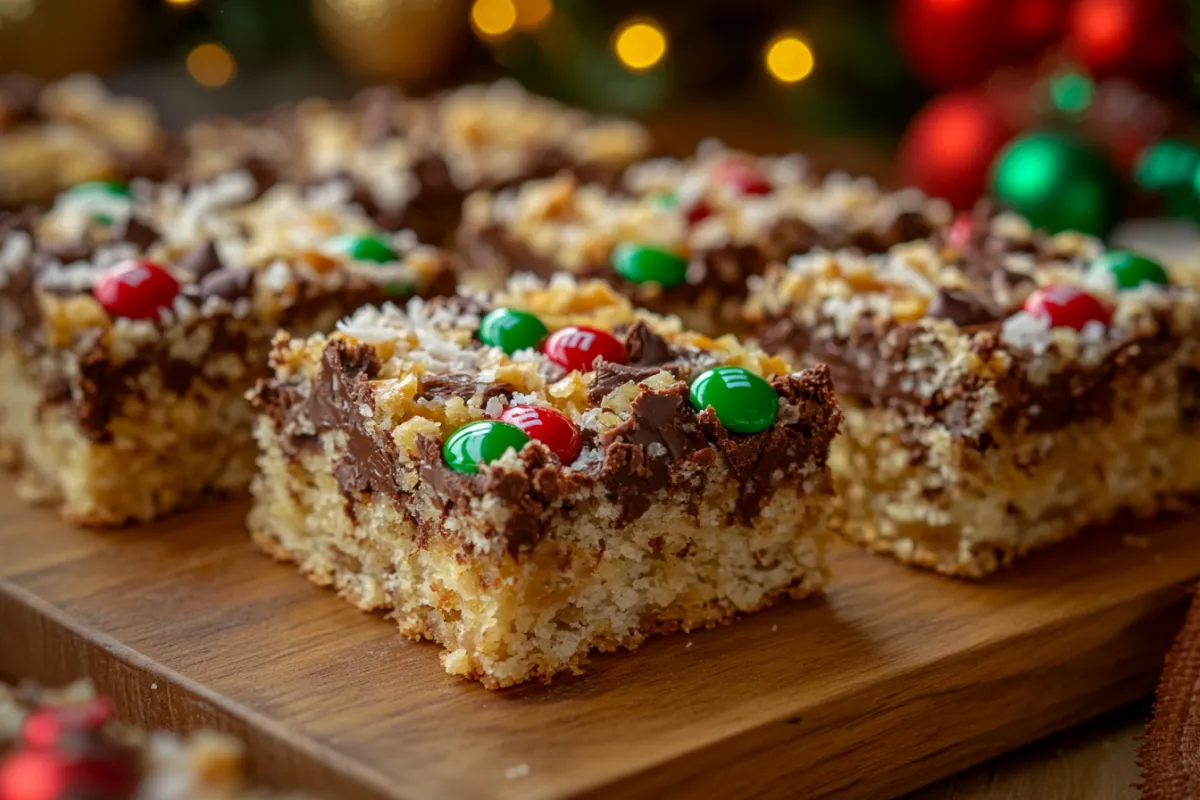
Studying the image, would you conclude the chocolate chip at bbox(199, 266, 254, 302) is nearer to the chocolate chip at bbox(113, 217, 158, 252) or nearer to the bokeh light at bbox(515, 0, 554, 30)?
the chocolate chip at bbox(113, 217, 158, 252)

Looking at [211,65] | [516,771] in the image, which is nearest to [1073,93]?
[516,771]

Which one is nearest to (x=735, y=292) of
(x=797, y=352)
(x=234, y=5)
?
(x=797, y=352)

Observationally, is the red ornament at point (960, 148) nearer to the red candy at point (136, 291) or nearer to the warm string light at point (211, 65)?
the red candy at point (136, 291)

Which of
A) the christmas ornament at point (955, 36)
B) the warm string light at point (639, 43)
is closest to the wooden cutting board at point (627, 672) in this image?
the christmas ornament at point (955, 36)

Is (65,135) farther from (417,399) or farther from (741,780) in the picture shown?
(741,780)

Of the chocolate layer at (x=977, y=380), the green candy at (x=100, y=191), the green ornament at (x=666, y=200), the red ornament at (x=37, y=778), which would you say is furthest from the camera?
the green ornament at (x=666, y=200)

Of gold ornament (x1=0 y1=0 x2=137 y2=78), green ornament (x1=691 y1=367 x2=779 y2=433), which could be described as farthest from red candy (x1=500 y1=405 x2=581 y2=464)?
Answer: gold ornament (x1=0 y1=0 x2=137 y2=78)

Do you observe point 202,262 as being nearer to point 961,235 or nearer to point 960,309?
point 960,309
